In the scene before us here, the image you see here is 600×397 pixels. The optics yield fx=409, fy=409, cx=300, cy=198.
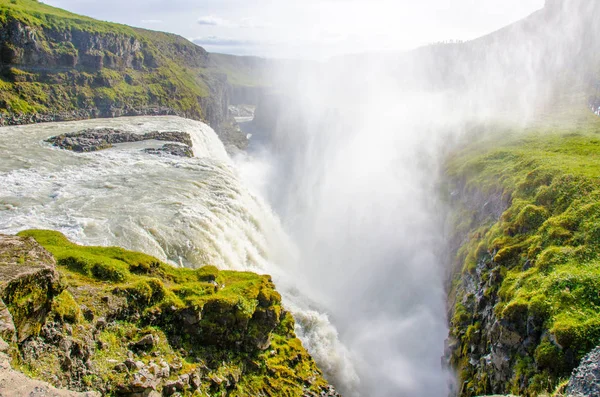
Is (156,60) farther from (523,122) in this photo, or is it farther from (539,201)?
(539,201)

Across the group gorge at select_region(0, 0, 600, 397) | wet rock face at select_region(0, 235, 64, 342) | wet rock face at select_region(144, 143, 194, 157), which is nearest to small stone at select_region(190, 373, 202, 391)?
gorge at select_region(0, 0, 600, 397)

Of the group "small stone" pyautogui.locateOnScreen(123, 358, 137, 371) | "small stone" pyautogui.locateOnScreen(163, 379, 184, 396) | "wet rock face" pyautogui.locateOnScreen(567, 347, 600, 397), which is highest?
"wet rock face" pyautogui.locateOnScreen(567, 347, 600, 397)

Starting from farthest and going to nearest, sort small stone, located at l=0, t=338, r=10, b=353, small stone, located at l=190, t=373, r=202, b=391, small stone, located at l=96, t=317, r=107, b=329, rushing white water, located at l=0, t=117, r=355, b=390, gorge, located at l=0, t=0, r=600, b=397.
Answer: rushing white water, located at l=0, t=117, r=355, b=390 → gorge, located at l=0, t=0, r=600, b=397 → small stone, located at l=190, t=373, r=202, b=391 → small stone, located at l=96, t=317, r=107, b=329 → small stone, located at l=0, t=338, r=10, b=353

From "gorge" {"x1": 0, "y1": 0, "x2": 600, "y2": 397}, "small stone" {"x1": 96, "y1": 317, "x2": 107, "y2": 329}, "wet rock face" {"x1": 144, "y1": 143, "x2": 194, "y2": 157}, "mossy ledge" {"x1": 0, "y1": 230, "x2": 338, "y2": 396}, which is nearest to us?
"mossy ledge" {"x1": 0, "y1": 230, "x2": 338, "y2": 396}

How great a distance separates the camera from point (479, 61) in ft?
320

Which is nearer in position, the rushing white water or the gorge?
the gorge

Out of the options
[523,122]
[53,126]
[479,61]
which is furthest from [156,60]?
[523,122]

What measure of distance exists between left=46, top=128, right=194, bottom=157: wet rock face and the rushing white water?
1843 mm

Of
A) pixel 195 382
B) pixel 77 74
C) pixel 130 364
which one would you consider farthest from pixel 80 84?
pixel 130 364

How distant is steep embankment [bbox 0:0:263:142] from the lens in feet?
191

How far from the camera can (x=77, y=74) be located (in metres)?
70.1

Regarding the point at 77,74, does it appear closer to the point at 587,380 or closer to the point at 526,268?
the point at 526,268

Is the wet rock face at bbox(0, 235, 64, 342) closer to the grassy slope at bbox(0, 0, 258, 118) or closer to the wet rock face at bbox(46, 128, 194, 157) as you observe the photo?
the wet rock face at bbox(46, 128, 194, 157)

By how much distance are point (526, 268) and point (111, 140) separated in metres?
45.2
